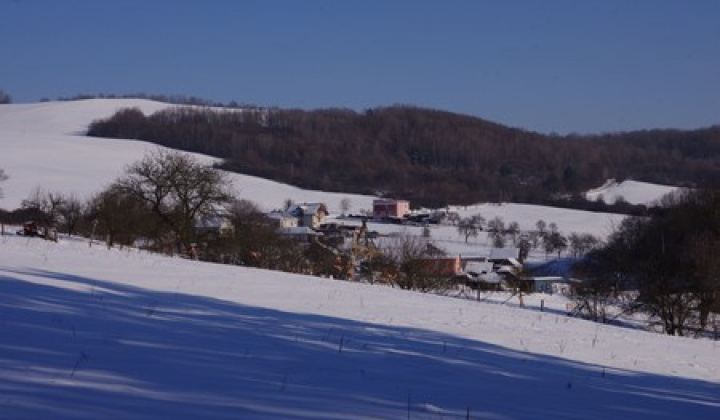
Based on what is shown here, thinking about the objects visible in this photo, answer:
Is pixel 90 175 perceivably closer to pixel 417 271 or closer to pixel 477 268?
pixel 477 268

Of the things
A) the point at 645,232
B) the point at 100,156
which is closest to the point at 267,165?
the point at 100,156

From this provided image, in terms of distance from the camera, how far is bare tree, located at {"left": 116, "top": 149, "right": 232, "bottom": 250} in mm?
40844

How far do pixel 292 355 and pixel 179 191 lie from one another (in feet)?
110

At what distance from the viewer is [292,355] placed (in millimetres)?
8664

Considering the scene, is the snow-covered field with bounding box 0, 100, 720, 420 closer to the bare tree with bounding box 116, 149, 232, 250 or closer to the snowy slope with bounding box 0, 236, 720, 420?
the snowy slope with bounding box 0, 236, 720, 420

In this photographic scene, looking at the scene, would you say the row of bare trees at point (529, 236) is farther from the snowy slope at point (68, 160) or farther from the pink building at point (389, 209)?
the snowy slope at point (68, 160)

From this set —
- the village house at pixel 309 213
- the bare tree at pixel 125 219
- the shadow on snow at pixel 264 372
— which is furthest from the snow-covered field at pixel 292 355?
the village house at pixel 309 213

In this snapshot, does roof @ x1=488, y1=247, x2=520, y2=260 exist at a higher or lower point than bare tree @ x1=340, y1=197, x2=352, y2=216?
lower

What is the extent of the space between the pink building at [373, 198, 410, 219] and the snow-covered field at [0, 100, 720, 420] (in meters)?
86.7

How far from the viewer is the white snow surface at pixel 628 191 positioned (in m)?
120

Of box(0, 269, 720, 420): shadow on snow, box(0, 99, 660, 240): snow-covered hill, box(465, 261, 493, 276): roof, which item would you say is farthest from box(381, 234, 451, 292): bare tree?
box(0, 99, 660, 240): snow-covered hill

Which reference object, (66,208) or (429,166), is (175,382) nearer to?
(66,208)

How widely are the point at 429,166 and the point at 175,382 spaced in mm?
153710

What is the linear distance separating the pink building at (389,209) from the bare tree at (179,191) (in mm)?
65207
